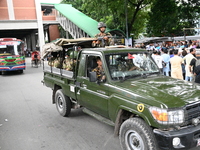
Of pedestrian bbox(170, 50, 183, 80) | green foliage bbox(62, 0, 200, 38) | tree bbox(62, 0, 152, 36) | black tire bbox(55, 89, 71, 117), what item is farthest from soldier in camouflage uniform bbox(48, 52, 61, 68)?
green foliage bbox(62, 0, 200, 38)

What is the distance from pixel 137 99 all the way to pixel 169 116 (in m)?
0.54

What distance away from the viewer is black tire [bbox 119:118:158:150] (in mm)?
2945

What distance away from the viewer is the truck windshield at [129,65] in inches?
156

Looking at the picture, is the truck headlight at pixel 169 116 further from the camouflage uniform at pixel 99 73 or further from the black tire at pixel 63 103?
the black tire at pixel 63 103

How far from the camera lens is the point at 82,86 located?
4.54 metres

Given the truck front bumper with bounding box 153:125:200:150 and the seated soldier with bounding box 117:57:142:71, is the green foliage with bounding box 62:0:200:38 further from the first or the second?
the truck front bumper with bounding box 153:125:200:150

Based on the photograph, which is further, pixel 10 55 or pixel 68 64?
pixel 10 55

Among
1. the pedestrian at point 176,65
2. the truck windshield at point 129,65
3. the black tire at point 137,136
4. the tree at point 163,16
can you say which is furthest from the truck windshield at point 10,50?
the black tire at point 137,136

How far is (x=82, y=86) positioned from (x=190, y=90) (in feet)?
7.49

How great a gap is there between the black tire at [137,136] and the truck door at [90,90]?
2.15 feet

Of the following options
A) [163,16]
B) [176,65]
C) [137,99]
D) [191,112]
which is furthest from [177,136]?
[163,16]

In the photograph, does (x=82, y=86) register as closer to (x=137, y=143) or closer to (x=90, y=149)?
(x=90, y=149)

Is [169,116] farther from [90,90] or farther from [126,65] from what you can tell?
[90,90]

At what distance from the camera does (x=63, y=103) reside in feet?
18.1
